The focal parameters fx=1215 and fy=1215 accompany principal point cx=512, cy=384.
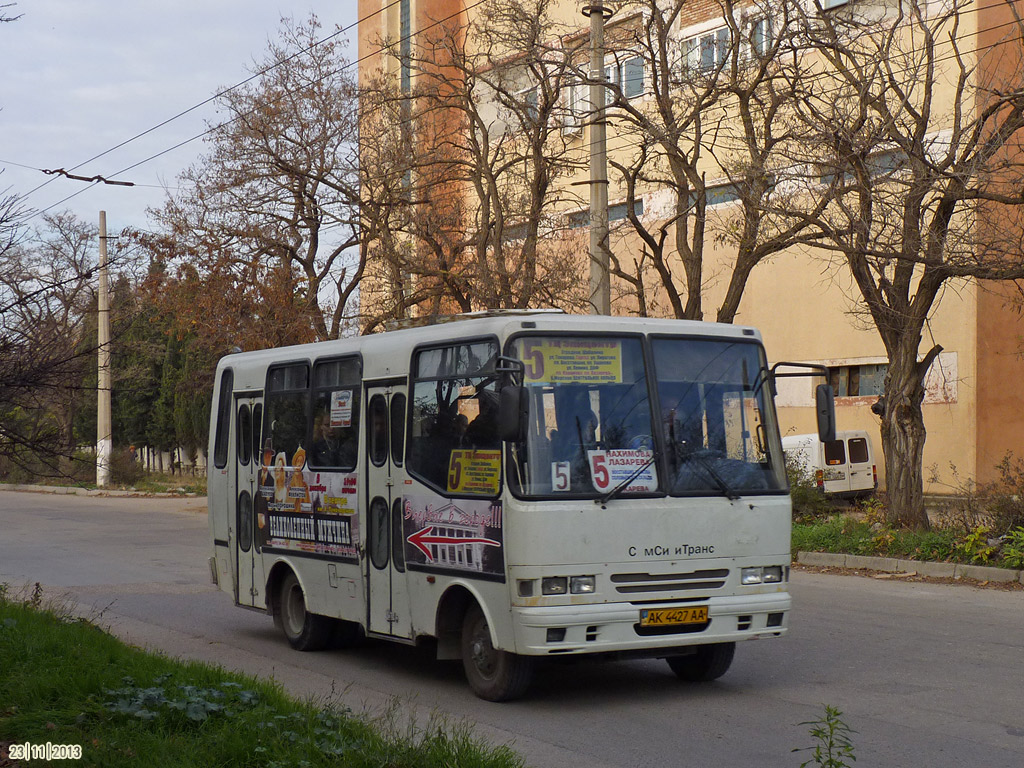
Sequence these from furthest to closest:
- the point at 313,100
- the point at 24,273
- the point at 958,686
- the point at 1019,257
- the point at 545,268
A: 1. the point at 313,100
2. the point at 545,268
3. the point at 1019,257
4. the point at 24,273
5. the point at 958,686

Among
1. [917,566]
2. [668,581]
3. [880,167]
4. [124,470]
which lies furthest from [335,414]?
[124,470]

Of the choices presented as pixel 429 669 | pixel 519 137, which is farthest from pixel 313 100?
pixel 429 669

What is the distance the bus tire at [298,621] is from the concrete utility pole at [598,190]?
716cm

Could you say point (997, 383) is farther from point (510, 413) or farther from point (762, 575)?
point (510, 413)

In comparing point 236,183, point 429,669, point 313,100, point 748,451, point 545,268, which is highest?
point 313,100

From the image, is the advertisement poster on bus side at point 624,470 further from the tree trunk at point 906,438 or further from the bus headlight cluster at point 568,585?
the tree trunk at point 906,438

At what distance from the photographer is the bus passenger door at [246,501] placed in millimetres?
11750

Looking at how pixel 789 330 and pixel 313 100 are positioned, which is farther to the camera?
pixel 789 330

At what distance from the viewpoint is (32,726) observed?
6613mm

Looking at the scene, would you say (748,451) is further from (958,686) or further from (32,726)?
(32,726)

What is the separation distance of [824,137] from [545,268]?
9.34 metres

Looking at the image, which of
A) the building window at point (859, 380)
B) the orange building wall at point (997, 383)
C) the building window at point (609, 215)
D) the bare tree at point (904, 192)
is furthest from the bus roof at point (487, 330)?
the building window at point (859, 380)

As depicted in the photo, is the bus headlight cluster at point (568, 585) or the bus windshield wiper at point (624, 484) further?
the bus windshield wiper at point (624, 484)

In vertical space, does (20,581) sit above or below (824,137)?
below
